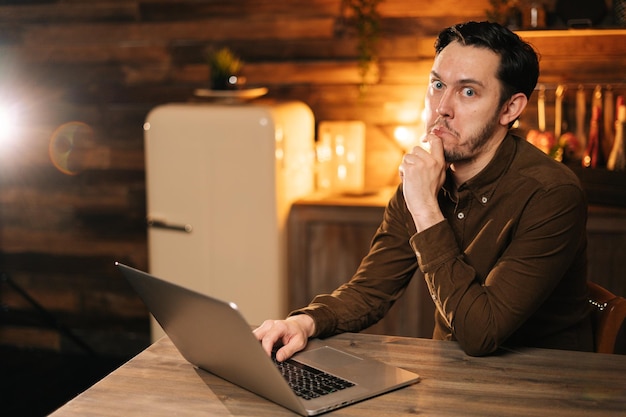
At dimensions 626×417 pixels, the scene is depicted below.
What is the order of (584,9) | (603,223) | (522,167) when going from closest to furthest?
(522,167), (603,223), (584,9)

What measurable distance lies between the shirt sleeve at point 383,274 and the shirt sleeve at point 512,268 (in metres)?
0.24

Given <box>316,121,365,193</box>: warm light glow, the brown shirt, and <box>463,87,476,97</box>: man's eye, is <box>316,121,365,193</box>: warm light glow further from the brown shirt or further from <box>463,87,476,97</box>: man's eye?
<box>463,87,476,97</box>: man's eye

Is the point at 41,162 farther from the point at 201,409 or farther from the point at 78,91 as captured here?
the point at 201,409

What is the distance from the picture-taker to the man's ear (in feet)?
7.01

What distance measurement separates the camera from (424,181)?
6.68 feet

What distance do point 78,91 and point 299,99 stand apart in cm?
123

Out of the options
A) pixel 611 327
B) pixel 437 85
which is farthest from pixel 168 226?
pixel 611 327

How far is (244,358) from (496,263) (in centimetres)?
75

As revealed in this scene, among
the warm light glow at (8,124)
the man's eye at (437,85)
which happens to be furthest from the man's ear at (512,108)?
the warm light glow at (8,124)

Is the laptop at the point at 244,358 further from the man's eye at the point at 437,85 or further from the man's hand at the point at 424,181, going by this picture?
the man's eye at the point at 437,85

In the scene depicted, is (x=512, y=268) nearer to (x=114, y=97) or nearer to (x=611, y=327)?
(x=611, y=327)

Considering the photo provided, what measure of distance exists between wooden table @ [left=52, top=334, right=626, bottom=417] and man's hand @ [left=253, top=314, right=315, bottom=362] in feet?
0.34

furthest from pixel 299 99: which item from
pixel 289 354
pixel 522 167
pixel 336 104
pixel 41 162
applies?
pixel 289 354

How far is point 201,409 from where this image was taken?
1533 millimetres
